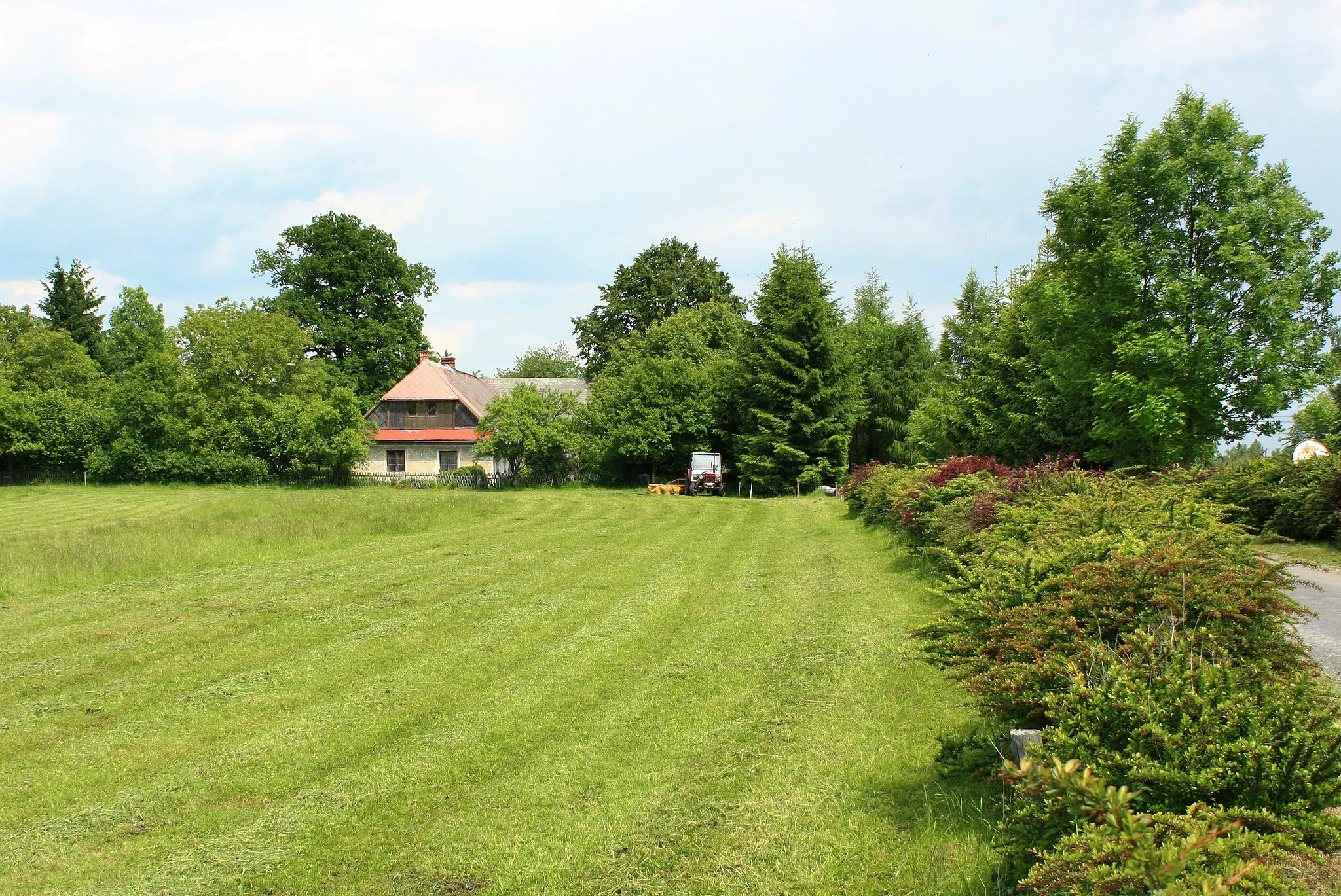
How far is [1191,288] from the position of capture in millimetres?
17781

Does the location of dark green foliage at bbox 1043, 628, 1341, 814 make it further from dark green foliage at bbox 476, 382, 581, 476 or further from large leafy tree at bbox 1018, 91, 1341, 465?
dark green foliage at bbox 476, 382, 581, 476

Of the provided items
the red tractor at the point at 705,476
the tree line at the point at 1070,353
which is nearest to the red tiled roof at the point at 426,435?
the tree line at the point at 1070,353

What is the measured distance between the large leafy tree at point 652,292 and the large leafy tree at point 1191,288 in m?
47.7

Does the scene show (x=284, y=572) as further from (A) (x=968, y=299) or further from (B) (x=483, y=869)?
(A) (x=968, y=299)

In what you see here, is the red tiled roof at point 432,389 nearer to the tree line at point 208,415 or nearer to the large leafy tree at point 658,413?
the tree line at point 208,415

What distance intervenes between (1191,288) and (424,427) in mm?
41686

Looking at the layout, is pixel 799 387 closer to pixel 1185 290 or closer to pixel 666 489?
pixel 666 489

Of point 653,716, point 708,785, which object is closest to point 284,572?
point 653,716

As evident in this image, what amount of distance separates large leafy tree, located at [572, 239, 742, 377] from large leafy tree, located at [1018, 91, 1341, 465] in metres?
47.7

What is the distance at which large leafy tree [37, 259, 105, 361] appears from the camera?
2525 inches

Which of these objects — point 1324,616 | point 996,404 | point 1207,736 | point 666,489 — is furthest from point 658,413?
point 1207,736

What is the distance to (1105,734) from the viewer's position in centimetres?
367

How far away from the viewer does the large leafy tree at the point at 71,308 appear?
64125 mm

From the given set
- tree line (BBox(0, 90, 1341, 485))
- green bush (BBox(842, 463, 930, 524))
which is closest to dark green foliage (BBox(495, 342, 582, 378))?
tree line (BBox(0, 90, 1341, 485))
